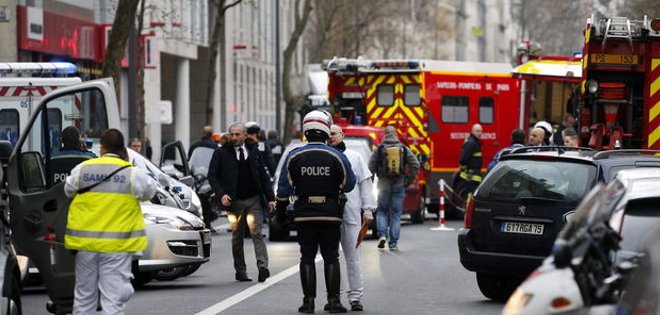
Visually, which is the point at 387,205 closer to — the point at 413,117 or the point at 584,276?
the point at 413,117

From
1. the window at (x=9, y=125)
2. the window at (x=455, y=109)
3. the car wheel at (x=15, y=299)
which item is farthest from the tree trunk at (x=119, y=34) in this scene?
the car wheel at (x=15, y=299)

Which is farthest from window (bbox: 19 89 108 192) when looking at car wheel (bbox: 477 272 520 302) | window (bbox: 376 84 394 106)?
window (bbox: 376 84 394 106)

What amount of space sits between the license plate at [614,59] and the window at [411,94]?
36.4 feet

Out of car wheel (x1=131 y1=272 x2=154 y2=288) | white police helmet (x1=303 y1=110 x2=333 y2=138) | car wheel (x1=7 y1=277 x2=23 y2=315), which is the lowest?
car wheel (x1=131 y1=272 x2=154 y2=288)

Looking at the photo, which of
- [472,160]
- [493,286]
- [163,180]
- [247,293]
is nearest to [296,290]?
[247,293]

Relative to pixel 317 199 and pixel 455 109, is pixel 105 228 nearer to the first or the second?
pixel 317 199

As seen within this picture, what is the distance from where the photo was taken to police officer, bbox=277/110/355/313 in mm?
13602

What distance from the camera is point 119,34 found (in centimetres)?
2902

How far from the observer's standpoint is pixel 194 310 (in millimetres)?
14000

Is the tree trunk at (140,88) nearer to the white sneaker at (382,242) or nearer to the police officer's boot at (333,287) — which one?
the white sneaker at (382,242)

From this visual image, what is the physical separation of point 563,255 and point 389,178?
15.7 metres

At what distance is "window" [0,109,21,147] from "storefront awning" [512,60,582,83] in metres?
12.9

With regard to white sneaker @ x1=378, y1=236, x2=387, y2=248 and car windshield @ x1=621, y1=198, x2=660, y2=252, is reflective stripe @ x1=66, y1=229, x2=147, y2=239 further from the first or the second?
white sneaker @ x1=378, y1=236, x2=387, y2=248

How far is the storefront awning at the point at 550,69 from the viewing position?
29.2m
